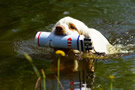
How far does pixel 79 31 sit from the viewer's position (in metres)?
5.67

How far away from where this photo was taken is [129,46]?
23.7 feet

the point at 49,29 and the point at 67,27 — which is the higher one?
the point at 67,27

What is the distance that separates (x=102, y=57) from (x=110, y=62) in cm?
24

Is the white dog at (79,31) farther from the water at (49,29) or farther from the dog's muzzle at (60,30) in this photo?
the water at (49,29)

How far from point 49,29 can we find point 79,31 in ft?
9.07

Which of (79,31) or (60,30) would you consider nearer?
(60,30)

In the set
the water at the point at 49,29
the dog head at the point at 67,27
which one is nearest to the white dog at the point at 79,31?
the dog head at the point at 67,27

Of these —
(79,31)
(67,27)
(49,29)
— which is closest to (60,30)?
(67,27)

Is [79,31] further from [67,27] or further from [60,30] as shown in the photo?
[60,30]

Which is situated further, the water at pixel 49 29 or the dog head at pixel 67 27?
the dog head at pixel 67 27

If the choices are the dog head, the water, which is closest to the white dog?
the dog head

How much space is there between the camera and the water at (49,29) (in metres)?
4.74

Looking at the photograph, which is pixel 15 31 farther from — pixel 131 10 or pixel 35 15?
pixel 131 10

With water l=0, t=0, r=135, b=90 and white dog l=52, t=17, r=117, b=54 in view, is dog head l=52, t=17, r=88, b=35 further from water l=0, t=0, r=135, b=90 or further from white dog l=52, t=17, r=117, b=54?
water l=0, t=0, r=135, b=90
